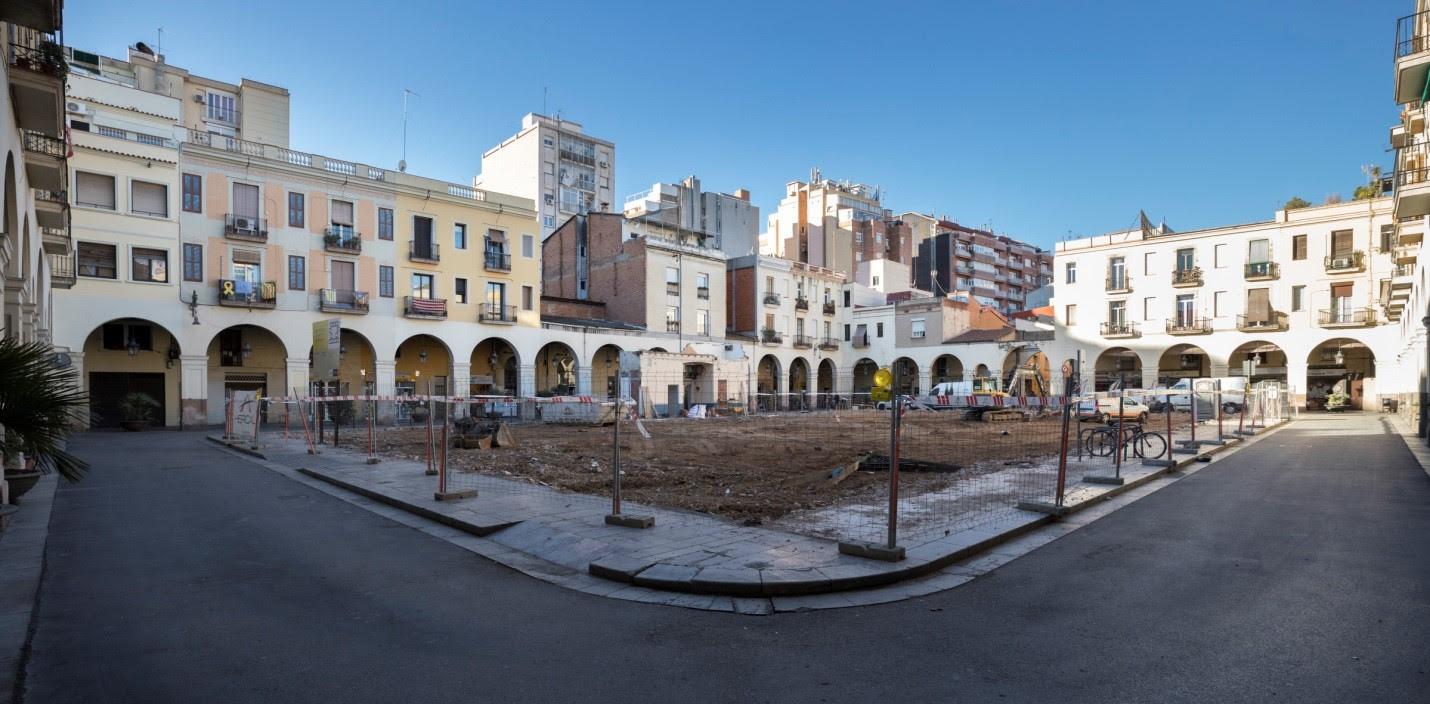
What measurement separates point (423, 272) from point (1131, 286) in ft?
141

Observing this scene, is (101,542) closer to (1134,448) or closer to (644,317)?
(1134,448)

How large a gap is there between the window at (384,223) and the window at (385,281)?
1.58 m

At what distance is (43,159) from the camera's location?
12.8 m

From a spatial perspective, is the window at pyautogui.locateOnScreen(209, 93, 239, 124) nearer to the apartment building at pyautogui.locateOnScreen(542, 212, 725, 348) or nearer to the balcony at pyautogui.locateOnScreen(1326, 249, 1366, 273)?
the apartment building at pyautogui.locateOnScreen(542, 212, 725, 348)

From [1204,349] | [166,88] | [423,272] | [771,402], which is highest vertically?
[166,88]

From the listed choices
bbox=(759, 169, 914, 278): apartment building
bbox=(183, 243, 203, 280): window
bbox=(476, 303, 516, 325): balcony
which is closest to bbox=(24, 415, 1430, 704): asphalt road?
bbox=(183, 243, 203, 280): window

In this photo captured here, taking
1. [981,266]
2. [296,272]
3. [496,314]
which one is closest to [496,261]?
[496,314]

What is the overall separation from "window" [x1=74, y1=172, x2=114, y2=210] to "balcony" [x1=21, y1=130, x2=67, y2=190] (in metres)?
17.4

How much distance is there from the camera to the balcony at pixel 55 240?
17.7m

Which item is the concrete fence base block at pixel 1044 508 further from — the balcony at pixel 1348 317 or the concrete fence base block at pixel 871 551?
the balcony at pixel 1348 317

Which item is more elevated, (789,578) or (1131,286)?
(1131,286)

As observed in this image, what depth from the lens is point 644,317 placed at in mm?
44969

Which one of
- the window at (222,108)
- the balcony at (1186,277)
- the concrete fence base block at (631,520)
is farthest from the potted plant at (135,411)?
the balcony at (1186,277)

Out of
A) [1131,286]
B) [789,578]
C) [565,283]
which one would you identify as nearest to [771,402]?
[565,283]
